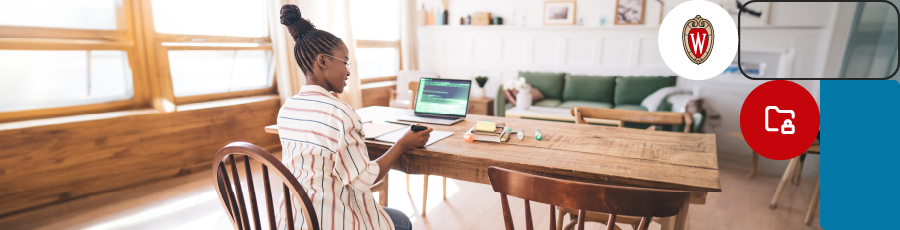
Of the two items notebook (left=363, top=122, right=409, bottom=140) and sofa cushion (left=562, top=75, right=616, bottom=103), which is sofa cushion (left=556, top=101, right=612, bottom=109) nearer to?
sofa cushion (left=562, top=75, right=616, bottom=103)

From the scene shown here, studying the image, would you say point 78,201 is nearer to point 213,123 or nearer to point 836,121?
point 213,123

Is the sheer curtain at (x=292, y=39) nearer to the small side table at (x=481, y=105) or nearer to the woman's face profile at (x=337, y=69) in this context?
the small side table at (x=481, y=105)

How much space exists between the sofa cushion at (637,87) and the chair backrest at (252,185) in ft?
12.2

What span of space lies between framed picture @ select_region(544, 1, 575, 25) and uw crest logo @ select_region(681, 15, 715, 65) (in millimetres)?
1108

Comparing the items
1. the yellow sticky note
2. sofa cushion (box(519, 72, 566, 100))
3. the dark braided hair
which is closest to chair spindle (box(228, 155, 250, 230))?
the dark braided hair

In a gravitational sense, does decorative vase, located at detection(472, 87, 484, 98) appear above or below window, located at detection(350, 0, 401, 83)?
below

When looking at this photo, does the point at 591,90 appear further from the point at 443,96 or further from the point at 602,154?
the point at 602,154

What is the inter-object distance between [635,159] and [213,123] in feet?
9.18

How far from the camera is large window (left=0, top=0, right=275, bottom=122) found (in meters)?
2.29

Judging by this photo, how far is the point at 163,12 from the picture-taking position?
2.78m

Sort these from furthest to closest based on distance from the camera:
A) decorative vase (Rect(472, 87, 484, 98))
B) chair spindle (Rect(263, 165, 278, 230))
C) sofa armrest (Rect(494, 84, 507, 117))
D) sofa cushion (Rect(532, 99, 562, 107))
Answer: decorative vase (Rect(472, 87, 484, 98)), sofa armrest (Rect(494, 84, 507, 117)), sofa cushion (Rect(532, 99, 562, 107)), chair spindle (Rect(263, 165, 278, 230))

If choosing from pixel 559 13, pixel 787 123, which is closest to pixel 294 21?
pixel 787 123

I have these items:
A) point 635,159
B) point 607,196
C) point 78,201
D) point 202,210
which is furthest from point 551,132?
point 78,201

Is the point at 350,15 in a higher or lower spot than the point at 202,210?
higher
